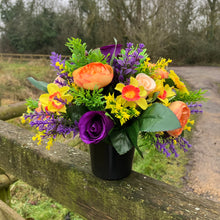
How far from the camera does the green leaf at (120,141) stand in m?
0.85

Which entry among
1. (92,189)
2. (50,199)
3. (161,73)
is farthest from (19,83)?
(161,73)

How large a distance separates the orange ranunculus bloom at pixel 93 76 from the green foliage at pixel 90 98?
2 centimetres

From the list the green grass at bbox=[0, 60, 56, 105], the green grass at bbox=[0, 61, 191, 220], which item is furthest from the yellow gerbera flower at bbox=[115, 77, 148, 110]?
the green grass at bbox=[0, 60, 56, 105]

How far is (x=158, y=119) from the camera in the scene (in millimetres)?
784

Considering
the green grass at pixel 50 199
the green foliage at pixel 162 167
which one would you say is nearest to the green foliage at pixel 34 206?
the green grass at pixel 50 199

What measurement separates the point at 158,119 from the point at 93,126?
0.24 meters

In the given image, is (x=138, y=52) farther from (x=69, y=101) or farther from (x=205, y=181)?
(x=205, y=181)

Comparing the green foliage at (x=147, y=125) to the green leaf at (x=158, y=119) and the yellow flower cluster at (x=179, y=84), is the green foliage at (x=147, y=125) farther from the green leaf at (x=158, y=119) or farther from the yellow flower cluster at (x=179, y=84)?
the yellow flower cluster at (x=179, y=84)

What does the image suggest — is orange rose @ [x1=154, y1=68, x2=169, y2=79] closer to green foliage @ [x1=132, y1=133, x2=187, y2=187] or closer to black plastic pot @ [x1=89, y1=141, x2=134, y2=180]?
black plastic pot @ [x1=89, y1=141, x2=134, y2=180]

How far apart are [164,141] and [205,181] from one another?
234cm

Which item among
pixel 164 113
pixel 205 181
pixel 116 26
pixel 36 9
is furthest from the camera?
pixel 36 9

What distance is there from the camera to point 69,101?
2.86ft

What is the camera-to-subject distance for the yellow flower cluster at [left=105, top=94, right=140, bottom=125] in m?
0.79

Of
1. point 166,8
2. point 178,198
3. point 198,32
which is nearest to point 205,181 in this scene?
point 178,198
